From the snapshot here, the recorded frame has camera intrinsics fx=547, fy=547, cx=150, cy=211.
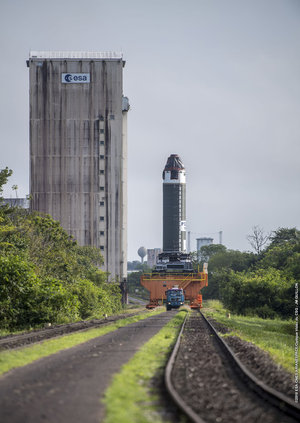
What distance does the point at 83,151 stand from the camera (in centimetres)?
8344

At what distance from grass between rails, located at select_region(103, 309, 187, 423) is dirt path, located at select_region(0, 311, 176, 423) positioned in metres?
0.22

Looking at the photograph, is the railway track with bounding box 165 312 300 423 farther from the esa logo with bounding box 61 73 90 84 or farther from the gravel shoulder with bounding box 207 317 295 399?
the esa logo with bounding box 61 73 90 84

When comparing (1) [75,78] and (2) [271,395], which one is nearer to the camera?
(2) [271,395]

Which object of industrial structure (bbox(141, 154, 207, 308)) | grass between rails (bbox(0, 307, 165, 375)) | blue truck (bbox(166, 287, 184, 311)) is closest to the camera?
grass between rails (bbox(0, 307, 165, 375))

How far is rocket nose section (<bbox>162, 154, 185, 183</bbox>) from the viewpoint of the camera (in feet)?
286

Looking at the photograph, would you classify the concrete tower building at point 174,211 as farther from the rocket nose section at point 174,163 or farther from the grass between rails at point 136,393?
the grass between rails at point 136,393

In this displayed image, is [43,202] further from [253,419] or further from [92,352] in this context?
[253,419]

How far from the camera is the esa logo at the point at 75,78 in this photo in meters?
84.4

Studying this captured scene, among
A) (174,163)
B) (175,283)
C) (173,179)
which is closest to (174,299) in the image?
(175,283)

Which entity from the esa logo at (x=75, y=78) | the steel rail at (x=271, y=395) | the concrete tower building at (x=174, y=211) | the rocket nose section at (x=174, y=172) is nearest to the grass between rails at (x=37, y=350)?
the steel rail at (x=271, y=395)

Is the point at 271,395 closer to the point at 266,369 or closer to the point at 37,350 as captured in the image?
the point at 266,369

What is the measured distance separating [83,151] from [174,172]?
14932mm

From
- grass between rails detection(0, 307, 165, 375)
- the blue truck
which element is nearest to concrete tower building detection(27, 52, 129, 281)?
the blue truck

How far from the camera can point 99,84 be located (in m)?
83.9
